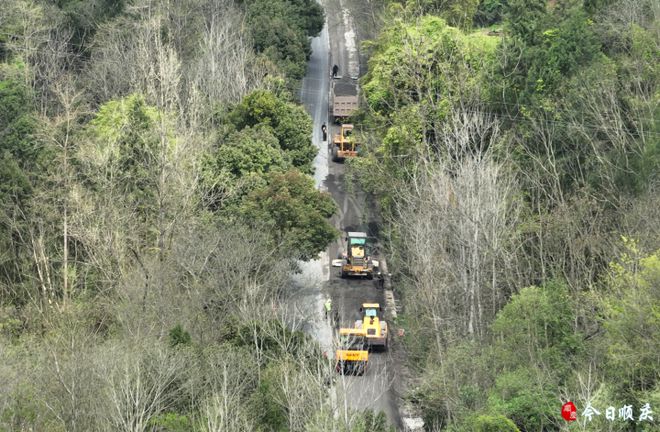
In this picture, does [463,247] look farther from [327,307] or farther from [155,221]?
[155,221]

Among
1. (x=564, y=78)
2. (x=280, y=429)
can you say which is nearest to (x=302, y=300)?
(x=564, y=78)

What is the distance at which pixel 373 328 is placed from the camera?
2325 inches

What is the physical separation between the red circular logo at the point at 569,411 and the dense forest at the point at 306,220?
0.30 m

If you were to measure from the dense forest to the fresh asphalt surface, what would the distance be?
1.54 meters

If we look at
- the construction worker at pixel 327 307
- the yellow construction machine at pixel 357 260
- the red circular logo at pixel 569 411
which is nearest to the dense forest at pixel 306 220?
the red circular logo at pixel 569 411

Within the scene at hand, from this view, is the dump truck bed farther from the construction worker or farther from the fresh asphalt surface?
the construction worker

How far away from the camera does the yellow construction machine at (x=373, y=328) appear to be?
192 ft

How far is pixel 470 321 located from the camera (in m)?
51.7

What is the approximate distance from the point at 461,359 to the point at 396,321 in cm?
1290

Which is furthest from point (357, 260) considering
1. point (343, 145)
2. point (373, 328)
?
point (343, 145)

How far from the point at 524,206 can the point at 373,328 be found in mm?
8657

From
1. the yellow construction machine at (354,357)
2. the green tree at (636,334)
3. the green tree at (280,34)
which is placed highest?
the green tree at (280,34)

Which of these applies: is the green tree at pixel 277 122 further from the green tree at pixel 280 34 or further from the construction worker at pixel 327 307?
the green tree at pixel 280 34

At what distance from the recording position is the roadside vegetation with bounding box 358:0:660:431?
43.1 m
